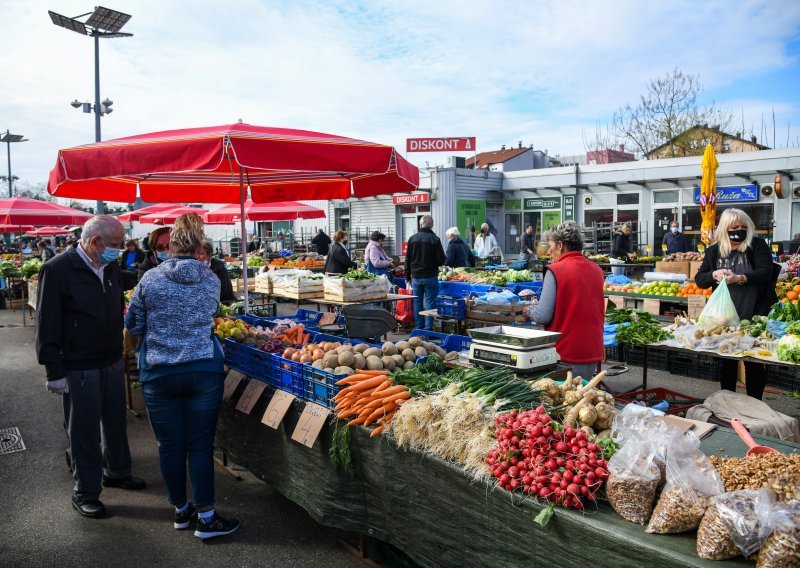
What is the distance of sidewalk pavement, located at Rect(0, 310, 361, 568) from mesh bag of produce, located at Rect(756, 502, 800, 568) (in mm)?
2482

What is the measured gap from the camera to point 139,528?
402 cm

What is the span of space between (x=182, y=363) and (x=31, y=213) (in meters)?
10.8

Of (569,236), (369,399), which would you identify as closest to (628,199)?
(569,236)

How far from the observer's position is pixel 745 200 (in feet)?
58.1

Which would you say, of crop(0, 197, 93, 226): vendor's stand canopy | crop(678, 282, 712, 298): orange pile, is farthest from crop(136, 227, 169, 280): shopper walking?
crop(678, 282, 712, 298): orange pile

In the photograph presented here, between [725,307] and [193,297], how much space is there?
484 cm

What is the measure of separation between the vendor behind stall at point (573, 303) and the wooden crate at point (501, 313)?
4.30 meters

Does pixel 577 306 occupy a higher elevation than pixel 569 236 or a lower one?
lower

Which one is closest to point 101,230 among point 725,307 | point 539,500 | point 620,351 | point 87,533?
point 87,533

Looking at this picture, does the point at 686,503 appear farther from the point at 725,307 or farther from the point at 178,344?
the point at 725,307

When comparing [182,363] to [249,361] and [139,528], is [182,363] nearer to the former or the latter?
[249,361]

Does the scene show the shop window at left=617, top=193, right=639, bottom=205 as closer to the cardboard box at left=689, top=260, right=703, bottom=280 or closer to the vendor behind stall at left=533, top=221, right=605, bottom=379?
the cardboard box at left=689, top=260, right=703, bottom=280

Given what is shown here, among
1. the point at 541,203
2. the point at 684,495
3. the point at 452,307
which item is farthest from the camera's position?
the point at 541,203

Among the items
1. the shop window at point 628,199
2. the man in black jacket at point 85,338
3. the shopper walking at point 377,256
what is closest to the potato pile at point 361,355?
the man in black jacket at point 85,338
